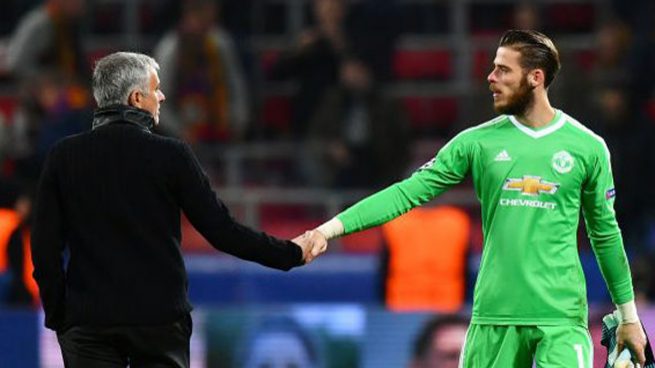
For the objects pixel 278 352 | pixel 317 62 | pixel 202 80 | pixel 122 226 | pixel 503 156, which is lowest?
pixel 278 352

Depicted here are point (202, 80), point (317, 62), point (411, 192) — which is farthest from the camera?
point (317, 62)

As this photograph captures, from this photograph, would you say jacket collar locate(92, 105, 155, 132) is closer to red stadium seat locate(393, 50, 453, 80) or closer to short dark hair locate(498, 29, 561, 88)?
→ short dark hair locate(498, 29, 561, 88)

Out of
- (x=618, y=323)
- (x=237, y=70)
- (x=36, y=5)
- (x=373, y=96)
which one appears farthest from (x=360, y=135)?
(x=618, y=323)

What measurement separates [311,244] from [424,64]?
9.21 meters

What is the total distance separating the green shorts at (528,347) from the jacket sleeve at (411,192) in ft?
1.79

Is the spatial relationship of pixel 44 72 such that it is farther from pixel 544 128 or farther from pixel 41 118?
pixel 544 128

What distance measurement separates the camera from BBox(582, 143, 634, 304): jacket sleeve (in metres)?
6.72

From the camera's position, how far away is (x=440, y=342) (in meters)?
11.1

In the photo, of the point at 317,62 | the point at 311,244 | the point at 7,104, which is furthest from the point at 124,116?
the point at 7,104

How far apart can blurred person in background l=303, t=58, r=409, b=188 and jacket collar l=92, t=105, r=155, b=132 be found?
24.7 ft

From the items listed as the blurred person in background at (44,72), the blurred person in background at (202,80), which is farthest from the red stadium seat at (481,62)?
the blurred person in background at (44,72)

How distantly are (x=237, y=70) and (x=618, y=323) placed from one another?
8091mm

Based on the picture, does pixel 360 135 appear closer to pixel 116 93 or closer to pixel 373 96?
pixel 373 96

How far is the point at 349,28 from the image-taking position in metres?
14.9
